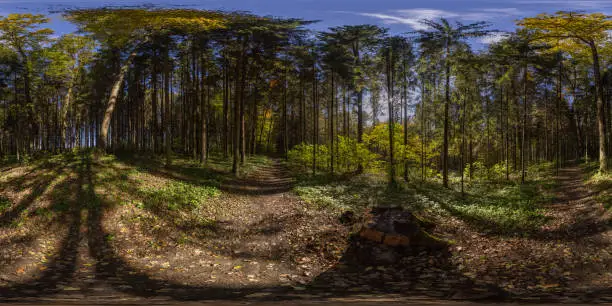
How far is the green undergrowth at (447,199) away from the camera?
530 inches

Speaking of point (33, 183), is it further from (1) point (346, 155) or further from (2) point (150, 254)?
(1) point (346, 155)

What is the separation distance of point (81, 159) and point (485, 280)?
754 inches

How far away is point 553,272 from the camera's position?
293 inches

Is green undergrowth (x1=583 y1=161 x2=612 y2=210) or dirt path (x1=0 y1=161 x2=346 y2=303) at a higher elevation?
Result: green undergrowth (x1=583 y1=161 x2=612 y2=210)

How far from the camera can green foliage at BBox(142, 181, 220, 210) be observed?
13.7 meters

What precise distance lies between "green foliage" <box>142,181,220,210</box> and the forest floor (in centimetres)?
8

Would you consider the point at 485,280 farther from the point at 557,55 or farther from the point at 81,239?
the point at 557,55

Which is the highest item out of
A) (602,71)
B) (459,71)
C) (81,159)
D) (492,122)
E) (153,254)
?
(602,71)

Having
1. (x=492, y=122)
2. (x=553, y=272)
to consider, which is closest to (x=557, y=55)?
(x=492, y=122)

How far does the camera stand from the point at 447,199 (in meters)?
18.6

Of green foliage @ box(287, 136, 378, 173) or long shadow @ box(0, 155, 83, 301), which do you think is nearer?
long shadow @ box(0, 155, 83, 301)

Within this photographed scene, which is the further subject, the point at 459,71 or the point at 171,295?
the point at 459,71

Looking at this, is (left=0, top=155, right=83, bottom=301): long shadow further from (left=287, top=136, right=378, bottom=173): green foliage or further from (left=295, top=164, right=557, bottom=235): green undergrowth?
(left=287, top=136, right=378, bottom=173): green foliage

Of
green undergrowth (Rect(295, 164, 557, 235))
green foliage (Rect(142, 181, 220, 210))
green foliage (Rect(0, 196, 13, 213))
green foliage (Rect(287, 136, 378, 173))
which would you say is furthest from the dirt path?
green foliage (Rect(287, 136, 378, 173))
